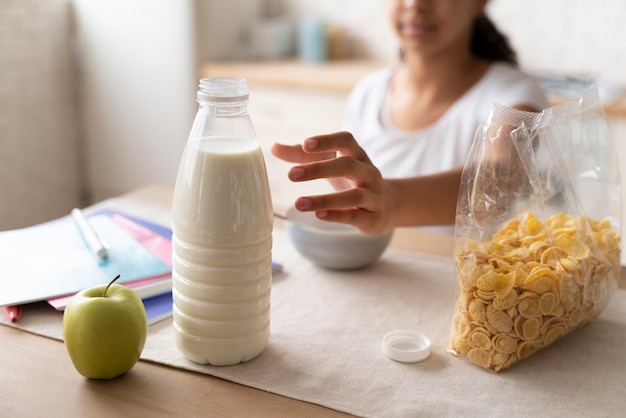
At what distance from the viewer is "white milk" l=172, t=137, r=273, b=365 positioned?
792mm

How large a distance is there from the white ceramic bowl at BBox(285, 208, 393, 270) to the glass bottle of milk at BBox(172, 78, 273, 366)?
0.27 m

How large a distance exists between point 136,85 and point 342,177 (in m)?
2.15

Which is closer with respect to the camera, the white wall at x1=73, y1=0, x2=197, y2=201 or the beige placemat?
the beige placemat

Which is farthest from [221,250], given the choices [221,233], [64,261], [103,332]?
[64,261]

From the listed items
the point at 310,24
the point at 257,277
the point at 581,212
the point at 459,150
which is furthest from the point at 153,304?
the point at 310,24

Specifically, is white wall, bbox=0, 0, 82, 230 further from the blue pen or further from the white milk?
the white milk

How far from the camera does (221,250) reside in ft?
2.64

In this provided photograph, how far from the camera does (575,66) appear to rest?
8.80 feet

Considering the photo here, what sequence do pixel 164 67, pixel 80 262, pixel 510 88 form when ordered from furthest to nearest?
pixel 164 67 < pixel 510 88 < pixel 80 262

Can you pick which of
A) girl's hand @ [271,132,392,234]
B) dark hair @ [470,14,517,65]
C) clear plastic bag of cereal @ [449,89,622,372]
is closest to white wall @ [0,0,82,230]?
dark hair @ [470,14,517,65]

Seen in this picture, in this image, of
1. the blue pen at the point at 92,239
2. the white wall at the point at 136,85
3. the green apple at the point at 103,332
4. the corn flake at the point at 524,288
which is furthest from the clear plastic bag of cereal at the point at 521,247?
the white wall at the point at 136,85

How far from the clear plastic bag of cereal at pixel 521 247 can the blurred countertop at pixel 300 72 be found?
1.62m

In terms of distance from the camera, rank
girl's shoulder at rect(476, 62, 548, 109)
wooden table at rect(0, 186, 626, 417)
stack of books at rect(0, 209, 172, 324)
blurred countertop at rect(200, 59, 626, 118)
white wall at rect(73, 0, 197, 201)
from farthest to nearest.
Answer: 1. white wall at rect(73, 0, 197, 201)
2. blurred countertop at rect(200, 59, 626, 118)
3. girl's shoulder at rect(476, 62, 548, 109)
4. stack of books at rect(0, 209, 172, 324)
5. wooden table at rect(0, 186, 626, 417)

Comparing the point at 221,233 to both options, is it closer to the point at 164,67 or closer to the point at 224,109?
the point at 224,109
